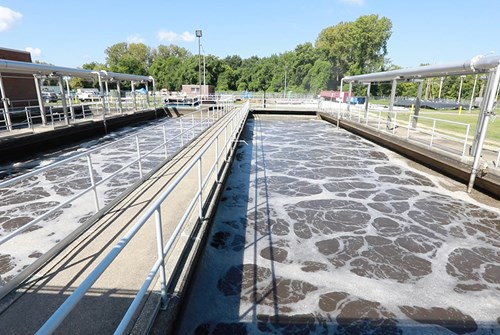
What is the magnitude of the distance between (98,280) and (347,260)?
12.4 feet

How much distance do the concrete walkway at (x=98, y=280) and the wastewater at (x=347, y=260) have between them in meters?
0.73

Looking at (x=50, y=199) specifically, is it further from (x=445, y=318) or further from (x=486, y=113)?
(x=486, y=113)

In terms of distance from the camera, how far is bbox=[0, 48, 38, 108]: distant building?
18.5 m

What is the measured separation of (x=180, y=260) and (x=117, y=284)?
2.29 feet

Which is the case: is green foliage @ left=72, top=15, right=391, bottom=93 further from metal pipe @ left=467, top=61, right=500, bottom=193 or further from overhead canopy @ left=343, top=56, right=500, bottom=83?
metal pipe @ left=467, top=61, right=500, bottom=193

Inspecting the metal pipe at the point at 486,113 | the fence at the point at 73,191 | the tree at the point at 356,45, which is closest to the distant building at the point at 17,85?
the fence at the point at 73,191

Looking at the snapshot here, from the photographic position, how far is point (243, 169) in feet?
33.4

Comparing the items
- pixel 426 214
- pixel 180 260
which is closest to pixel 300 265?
pixel 180 260

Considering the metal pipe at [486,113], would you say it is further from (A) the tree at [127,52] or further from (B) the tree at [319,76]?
(A) the tree at [127,52]

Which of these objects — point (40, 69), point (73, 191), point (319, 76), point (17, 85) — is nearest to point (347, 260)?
point (73, 191)

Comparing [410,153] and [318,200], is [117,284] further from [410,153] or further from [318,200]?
[410,153]

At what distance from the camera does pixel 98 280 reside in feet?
10.3

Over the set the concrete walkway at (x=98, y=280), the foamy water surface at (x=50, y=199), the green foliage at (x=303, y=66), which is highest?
the green foliage at (x=303, y=66)

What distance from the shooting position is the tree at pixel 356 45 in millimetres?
71188
